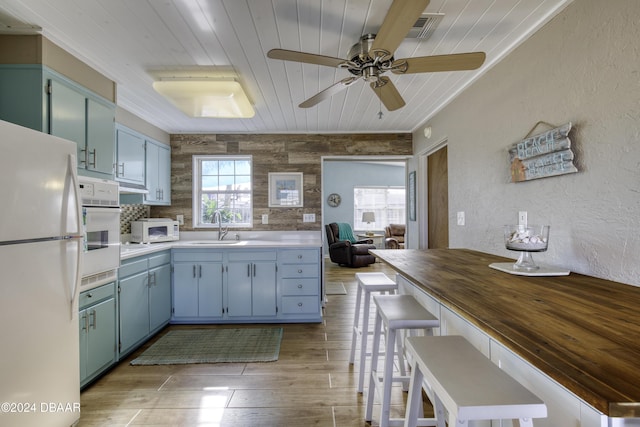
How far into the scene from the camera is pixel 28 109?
1.72 m

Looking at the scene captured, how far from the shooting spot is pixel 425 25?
1588 mm

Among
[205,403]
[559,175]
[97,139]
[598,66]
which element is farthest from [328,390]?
[97,139]

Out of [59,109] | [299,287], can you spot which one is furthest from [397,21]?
[299,287]

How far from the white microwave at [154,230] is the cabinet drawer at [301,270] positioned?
1.47m

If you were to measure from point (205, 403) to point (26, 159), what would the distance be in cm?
166

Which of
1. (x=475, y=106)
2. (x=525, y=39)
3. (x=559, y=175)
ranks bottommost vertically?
(x=559, y=175)

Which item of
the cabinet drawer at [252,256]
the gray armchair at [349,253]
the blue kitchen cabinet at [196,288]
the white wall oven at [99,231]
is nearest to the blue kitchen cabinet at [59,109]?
the white wall oven at [99,231]

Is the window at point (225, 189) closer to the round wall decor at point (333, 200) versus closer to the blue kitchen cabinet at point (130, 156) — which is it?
the blue kitchen cabinet at point (130, 156)

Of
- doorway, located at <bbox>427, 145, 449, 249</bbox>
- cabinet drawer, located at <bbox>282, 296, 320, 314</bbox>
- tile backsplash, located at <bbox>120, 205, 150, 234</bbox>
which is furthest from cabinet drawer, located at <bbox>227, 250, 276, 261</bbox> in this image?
doorway, located at <bbox>427, 145, 449, 249</bbox>

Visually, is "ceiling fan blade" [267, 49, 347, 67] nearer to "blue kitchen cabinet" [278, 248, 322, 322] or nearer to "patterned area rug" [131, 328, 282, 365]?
"blue kitchen cabinet" [278, 248, 322, 322]

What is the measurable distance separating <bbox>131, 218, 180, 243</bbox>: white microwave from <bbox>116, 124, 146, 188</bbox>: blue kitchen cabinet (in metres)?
0.43

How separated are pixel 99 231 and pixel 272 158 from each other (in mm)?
2122

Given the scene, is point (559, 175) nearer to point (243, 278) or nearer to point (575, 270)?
point (575, 270)

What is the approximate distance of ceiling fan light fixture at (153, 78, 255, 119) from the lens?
214cm
